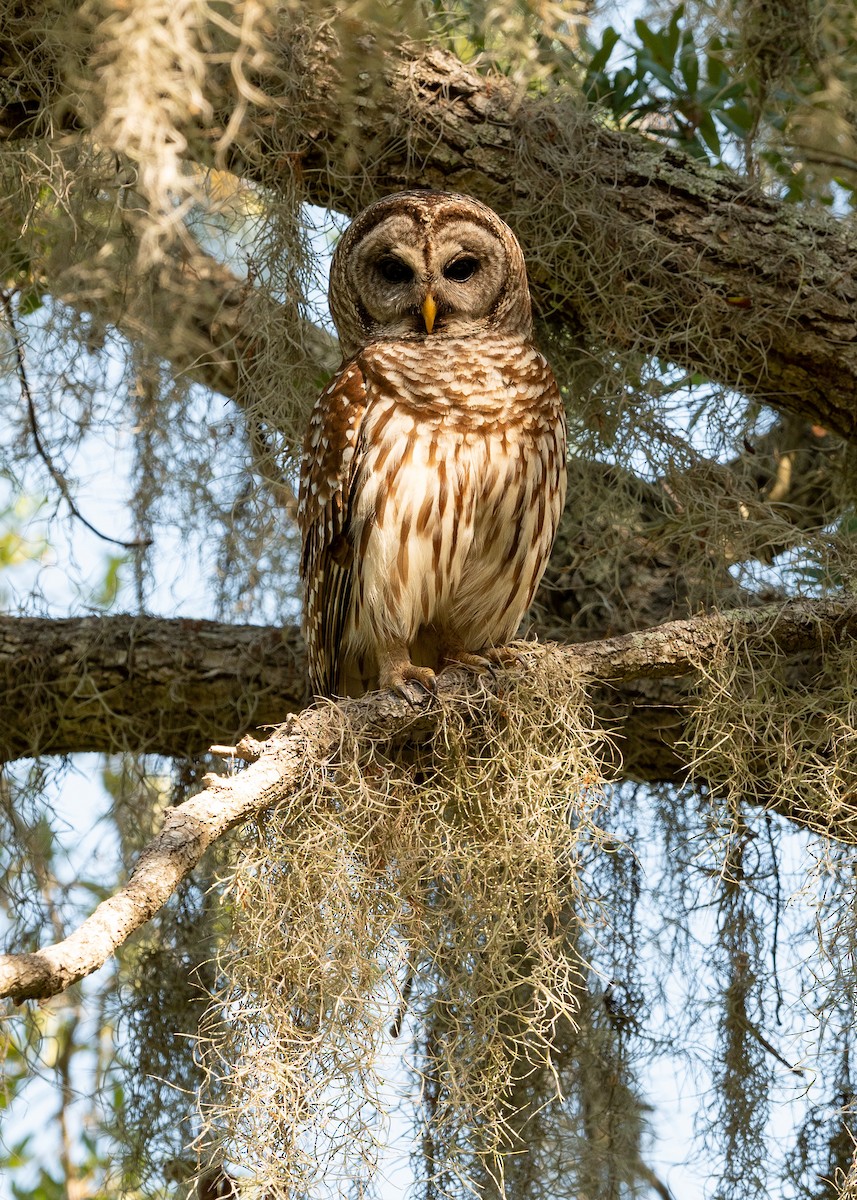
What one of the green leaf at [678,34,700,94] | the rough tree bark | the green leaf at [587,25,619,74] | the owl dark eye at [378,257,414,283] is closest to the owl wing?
the owl dark eye at [378,257,414,283]

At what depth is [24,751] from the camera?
4.57 m

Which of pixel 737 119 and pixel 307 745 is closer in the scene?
pixel 307 745

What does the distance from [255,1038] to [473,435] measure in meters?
1.68

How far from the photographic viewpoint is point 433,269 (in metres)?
4.00

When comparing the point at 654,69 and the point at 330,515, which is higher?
the point at 654,69

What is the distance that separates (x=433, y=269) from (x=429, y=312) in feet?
0.49

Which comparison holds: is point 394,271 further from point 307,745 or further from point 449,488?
point 307,745

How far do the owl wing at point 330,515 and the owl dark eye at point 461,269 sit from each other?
42cm

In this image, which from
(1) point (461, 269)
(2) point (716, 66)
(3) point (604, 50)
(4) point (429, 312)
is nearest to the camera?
(4) point (429, 312)

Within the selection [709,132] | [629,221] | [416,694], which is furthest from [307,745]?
[709,132]

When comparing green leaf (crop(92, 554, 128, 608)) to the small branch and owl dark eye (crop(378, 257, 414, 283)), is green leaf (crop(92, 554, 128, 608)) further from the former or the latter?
owl dark eye (crop(378, 257, 414, 283))

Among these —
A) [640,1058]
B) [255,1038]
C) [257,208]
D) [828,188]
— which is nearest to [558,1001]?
[255,1038]

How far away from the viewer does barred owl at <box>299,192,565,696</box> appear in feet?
12.2

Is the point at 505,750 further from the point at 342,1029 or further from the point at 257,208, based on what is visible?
the point at 257,208
